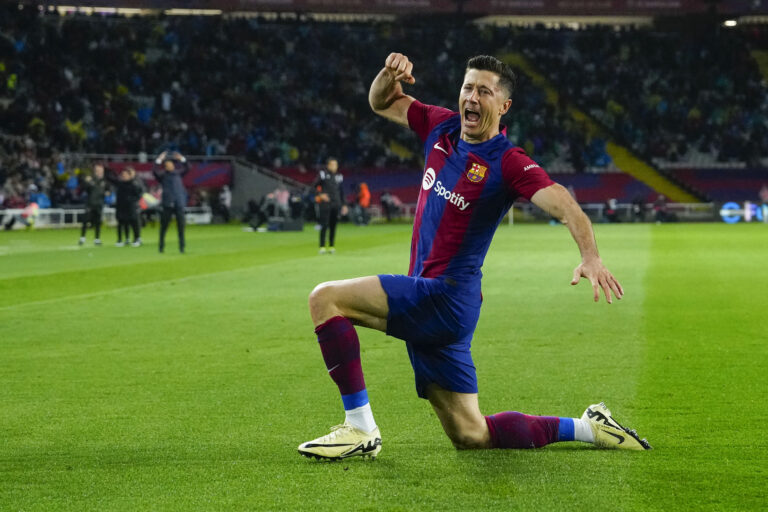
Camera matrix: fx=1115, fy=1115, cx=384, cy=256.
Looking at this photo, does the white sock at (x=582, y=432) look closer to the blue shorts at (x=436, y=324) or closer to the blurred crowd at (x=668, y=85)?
the blue shorts at (x=436, y=324)

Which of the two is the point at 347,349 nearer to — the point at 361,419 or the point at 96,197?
the point at 361,419

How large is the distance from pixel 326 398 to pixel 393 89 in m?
2.41

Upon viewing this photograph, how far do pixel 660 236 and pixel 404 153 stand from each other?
805 inches

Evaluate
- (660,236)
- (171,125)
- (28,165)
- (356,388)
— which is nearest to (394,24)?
(171,125)

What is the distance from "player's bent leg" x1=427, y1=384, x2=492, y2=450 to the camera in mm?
5859

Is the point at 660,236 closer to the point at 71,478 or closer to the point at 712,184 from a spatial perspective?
the point at 712,184

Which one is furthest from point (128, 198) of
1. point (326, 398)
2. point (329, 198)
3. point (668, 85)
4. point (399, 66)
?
point (668, 85)

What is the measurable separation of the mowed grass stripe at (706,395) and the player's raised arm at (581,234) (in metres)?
0.97

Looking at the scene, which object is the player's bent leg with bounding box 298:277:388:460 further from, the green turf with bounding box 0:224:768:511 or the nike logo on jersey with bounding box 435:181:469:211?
the nike logo on jersey with bounding box 435:181:469:211

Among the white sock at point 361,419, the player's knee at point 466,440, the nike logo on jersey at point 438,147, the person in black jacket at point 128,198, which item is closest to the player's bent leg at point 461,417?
the player's knee at point 466,440

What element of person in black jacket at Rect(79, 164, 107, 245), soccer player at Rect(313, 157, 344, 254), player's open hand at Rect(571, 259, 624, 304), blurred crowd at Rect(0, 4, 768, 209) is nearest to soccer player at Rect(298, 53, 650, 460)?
player's open hand at Rect(571, 259, 624, 304)

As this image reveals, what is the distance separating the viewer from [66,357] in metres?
9.79

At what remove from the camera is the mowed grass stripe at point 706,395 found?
525 centimetres

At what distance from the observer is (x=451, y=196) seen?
19.2 feet
